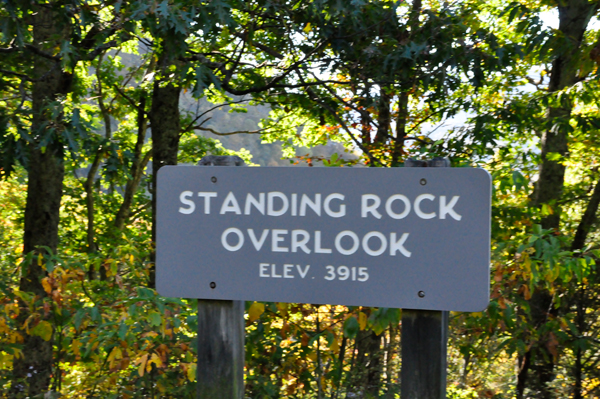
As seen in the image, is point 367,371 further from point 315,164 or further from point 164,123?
point 164,123

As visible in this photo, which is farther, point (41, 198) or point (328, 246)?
point (41, 198)

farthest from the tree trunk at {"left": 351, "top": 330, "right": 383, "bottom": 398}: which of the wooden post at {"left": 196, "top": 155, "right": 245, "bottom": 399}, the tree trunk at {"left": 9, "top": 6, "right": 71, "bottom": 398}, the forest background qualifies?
the tree trunk at {"left": 9, "top": 6, "right": 71, "bottom": 398}

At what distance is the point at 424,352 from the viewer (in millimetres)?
1566

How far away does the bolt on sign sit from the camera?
59.4 inches

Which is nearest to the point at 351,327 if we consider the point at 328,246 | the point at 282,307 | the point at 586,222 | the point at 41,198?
the point at 282,307

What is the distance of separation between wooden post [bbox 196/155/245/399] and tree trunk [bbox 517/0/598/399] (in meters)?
3.82

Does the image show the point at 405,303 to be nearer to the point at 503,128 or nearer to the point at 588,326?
the point at 588,326

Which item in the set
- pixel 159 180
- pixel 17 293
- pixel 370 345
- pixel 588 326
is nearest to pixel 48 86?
pixel 17 293

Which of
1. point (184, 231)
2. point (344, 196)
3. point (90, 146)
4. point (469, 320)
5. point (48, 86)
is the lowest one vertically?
point (469, 320)

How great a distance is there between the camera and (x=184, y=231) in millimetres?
1701

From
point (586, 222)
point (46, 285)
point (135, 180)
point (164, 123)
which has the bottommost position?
point (46, 285)

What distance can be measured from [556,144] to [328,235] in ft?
18.3

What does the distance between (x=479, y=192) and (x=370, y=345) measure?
297cm

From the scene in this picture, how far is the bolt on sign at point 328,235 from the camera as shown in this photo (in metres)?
1.51
